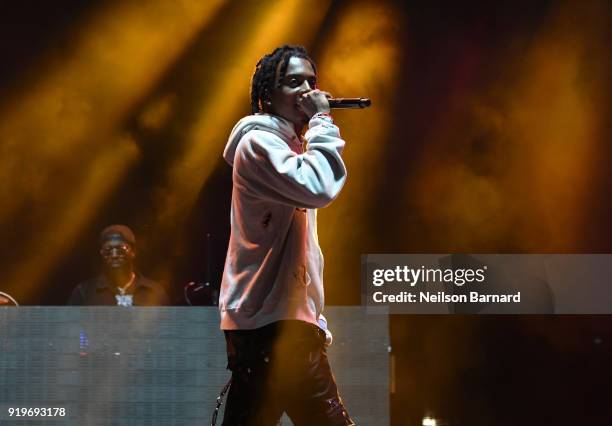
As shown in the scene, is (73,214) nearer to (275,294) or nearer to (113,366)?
(113,366)

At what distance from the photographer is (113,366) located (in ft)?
12.6

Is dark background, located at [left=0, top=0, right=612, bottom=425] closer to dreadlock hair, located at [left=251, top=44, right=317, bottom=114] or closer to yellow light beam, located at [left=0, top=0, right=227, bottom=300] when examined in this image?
yellow light beam, located at [left=0, top=0, right=227, bottom=300]

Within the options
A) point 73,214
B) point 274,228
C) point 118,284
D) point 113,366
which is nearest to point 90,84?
point 73,214

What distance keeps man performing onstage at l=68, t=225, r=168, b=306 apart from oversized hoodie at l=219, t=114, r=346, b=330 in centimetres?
360

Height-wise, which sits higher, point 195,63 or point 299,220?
point 195,63

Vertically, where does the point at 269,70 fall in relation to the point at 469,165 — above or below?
below

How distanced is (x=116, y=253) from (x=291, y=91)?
3.76 meters

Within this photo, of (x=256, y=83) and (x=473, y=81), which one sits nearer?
(x=256, y=83)

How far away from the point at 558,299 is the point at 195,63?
9.37 feet

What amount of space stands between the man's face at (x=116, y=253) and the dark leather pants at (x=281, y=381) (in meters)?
3.82

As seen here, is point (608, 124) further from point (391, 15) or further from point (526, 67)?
point (391, 15)

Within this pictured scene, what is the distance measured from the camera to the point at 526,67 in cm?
669

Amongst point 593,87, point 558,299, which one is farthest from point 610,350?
point 593,87

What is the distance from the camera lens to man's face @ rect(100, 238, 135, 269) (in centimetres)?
624
